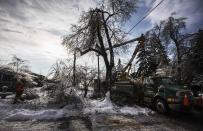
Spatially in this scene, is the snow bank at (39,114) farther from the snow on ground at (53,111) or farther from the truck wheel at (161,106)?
the truck wheel at (161,106)

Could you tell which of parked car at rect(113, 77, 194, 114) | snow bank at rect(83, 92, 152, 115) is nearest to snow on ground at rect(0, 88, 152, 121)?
snow bank at rect(83, 92, 152, 115)

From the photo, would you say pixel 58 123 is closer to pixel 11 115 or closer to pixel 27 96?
pixel 11 115

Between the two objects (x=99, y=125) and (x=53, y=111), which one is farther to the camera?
(x=53, y=111)

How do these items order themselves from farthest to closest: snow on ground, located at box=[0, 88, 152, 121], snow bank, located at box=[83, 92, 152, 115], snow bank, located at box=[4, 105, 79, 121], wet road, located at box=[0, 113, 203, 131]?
1. snow bank, located at box=[83, 92, 152, 115]
2. snow on ground, located at box=[0, 88, 152, 121]
3. snow bank, located at box=[4, 105, 79, 121]
4. wet road, located at box=[0, 113, 203, 131]

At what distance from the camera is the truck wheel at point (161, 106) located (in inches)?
368

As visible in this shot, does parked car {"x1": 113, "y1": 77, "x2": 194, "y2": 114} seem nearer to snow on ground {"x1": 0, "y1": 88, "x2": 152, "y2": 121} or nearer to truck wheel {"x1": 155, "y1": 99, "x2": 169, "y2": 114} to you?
truck wheel {"x1": 155, "y1": 99, "x2": 169, "y2": 114}

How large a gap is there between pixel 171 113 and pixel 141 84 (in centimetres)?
301

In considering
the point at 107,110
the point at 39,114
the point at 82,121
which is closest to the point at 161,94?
the point at 107,110

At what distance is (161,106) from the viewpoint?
31.3 feet

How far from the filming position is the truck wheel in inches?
368

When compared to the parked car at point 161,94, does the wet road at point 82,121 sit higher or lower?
lower

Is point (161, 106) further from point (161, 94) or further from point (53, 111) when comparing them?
Answer: point (53, 111)

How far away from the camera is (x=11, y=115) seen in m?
8.04

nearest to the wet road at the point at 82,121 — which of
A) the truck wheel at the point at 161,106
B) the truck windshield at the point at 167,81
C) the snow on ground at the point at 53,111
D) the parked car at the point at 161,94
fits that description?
the snow on ground at the point at 53,111
